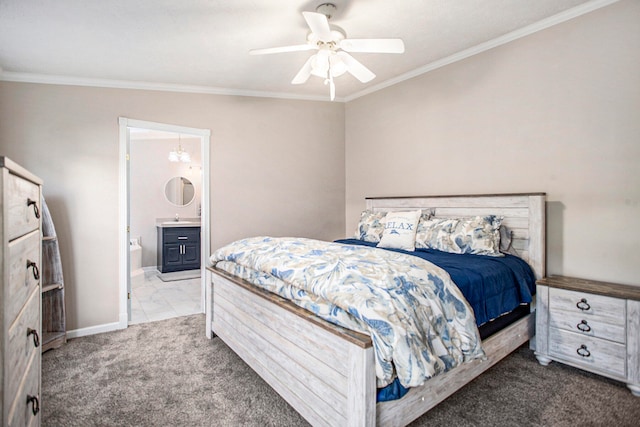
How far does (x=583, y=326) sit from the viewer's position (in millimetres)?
2297

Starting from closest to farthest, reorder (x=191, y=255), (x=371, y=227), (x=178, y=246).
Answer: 1. (x=371, y=227)
2. (x=178, y=246)
3. (x=191, y=255)

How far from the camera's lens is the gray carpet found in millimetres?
1862

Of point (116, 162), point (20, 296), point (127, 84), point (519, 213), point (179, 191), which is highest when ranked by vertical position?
point (127, 84)

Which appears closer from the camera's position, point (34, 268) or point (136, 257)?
point (34, 268)

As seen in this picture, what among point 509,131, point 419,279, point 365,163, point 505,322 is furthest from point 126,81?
point 505,322

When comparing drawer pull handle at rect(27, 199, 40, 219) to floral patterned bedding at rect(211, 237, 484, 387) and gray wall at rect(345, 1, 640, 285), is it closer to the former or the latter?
floral patterned bedding at rect(211, 237, 484, 387)

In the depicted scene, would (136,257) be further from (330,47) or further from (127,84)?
(330,47)

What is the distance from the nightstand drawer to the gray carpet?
32 centimetres

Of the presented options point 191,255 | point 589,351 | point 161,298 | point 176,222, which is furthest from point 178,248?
point 589,351

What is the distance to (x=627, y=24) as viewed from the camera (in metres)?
2.36

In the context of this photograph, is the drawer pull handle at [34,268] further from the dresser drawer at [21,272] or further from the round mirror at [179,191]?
the round mirror at [179,191]

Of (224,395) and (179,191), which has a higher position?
(179,191)

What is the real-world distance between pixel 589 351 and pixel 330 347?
1.94 meters

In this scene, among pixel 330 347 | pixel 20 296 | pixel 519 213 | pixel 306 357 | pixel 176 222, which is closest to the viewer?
pixel 20 296
